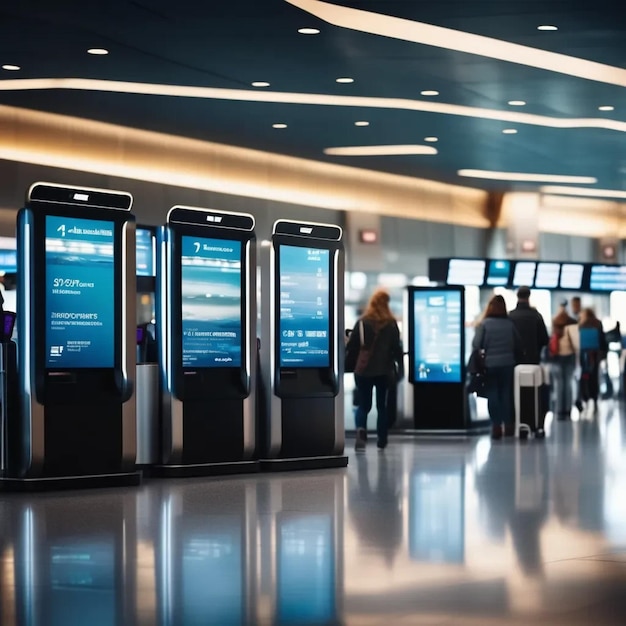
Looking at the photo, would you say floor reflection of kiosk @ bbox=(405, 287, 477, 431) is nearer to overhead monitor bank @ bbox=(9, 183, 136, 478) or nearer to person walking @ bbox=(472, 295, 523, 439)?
person walking @ bbox=(472, 295, 523, 439)

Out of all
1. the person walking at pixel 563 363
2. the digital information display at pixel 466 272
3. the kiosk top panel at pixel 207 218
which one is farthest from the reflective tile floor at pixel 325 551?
the person walking at pixel 563 363

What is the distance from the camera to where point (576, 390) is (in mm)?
24688

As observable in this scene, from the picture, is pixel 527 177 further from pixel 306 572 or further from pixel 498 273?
pixel 306 572

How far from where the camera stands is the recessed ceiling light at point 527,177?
21.0 metres

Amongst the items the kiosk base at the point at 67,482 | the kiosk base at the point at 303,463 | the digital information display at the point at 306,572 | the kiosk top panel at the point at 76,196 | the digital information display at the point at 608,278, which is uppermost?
the kiosk top panel at the point at 76,196

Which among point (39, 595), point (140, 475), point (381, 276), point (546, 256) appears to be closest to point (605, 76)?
point (140, 475)

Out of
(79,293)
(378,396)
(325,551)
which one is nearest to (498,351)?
(378,396)

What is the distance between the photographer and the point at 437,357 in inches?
687

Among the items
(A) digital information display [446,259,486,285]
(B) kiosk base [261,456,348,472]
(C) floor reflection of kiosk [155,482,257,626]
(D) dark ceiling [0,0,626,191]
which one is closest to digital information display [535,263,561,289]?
(A) digital information display [446,259,486,285]

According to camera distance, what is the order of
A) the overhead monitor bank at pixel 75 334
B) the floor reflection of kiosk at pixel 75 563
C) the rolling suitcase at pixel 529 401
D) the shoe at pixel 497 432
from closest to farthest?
the floor reflection of kiosk at pixel 75 563 → the overhead monitor bank at pixel 75 334 → the shoe at pixel 497 432 → the rolling suitcase at pixel 529 401

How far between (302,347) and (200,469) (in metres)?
1.49

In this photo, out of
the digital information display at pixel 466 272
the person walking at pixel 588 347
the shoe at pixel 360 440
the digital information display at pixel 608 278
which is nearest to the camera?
the shoe at pixel 360 440

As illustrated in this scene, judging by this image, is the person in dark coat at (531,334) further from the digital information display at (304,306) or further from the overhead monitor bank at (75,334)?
the overhead monitor bank at (75,334)

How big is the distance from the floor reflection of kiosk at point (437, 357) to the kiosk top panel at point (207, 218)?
19.6ft
